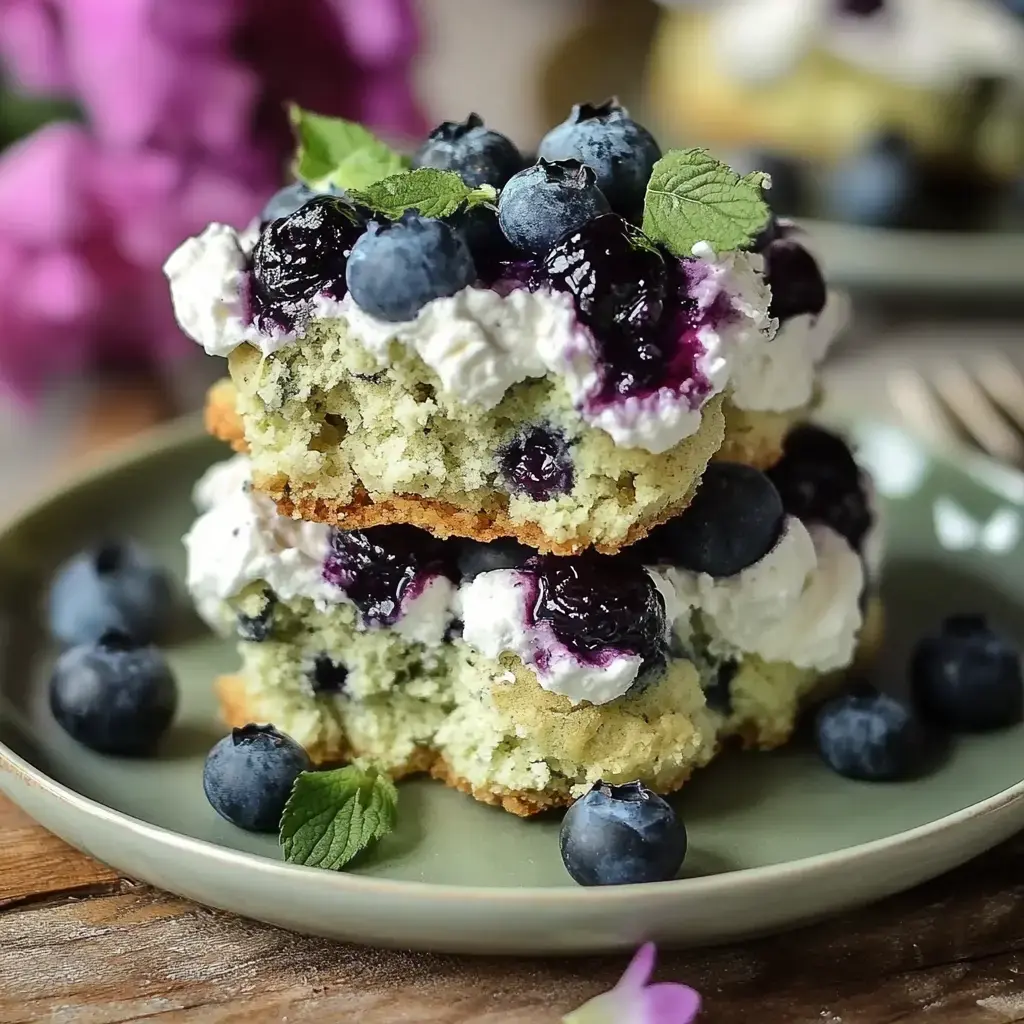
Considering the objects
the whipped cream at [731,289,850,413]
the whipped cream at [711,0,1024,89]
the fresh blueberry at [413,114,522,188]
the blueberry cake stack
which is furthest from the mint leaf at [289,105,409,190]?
the whipped cream at [711,0,1024,89]

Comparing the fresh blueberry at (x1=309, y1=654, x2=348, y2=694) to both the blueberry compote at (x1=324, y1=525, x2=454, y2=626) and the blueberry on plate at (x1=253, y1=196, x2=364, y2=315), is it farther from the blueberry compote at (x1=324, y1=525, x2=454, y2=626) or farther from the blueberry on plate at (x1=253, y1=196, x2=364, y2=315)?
the blueberry on plate at (x1=253, y1=196, x2=364, y2=315)

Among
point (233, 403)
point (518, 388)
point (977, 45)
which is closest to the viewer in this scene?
point (518, 388)

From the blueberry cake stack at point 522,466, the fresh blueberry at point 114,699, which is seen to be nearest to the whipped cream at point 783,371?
the blueberry cake stack at point 522,466

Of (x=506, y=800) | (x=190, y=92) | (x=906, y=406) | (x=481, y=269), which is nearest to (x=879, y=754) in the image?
(x=506, y=800)

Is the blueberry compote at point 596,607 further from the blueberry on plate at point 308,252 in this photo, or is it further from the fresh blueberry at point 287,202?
the fresh blueberry at point 287,202

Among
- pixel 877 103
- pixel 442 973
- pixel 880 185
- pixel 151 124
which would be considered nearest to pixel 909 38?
pixel 877 103

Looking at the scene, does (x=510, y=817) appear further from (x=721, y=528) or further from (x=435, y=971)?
(x=721, y=528)

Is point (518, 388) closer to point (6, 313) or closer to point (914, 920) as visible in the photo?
point (914, 920)

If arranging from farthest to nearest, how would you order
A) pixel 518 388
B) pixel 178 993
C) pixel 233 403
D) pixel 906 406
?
pixel 906 406 < pixel 233 403 < pixel 518 388 < pixel 178 993
